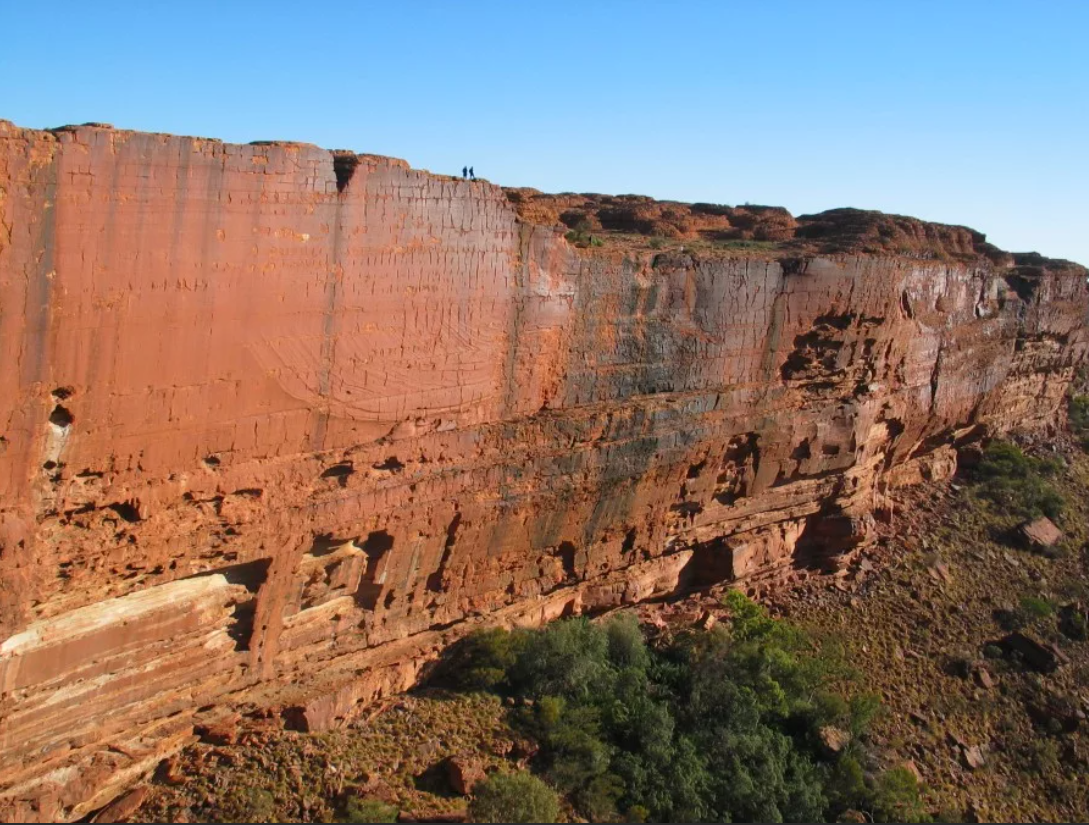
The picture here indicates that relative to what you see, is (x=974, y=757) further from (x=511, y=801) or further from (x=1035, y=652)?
(x=511, y=801)

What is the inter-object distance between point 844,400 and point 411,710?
8296 mm

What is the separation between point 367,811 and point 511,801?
1371mm

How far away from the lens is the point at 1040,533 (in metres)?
17.1

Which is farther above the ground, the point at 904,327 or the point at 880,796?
the point at 904,327

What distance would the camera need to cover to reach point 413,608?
34.6 ft

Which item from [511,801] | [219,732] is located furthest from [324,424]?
[511,801]

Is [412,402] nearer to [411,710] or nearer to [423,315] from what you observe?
[423,315]

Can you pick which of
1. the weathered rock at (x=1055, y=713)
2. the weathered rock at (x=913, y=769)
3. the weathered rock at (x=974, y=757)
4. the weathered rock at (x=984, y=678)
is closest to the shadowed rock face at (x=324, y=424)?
Answer: the weathered rock at (x=913, y=769)

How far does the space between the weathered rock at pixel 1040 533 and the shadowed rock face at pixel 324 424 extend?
5.56 meters

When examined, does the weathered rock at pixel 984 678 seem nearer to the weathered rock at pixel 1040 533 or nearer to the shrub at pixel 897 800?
the shrub at pixel 897 800

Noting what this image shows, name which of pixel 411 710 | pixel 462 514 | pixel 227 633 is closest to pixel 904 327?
pixel 462 514

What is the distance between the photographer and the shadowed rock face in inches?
282

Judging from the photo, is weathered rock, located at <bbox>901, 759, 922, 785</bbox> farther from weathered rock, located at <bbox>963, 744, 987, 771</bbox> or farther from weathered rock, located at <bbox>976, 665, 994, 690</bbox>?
weathered rock, located at <bbox>976, 665, 994, 690</bbox>

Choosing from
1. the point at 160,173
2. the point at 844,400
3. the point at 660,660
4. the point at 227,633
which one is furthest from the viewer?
the point at 844,400
